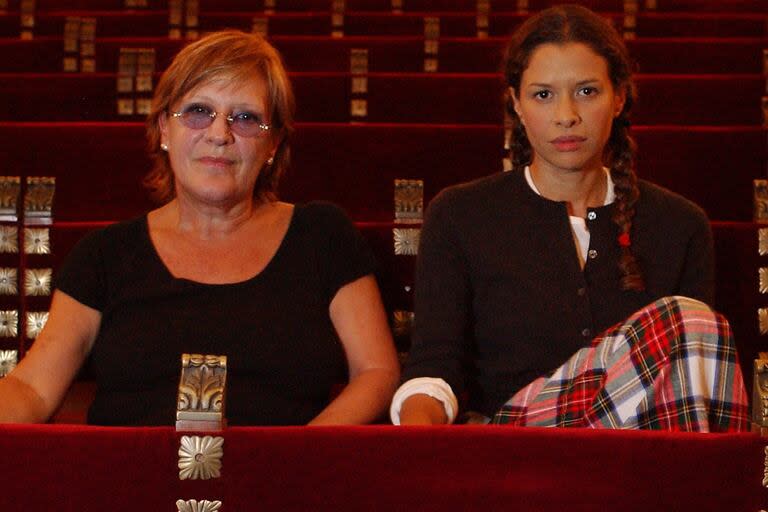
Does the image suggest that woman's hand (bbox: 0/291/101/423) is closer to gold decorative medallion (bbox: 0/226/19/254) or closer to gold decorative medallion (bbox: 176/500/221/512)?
gold decorative medallion (bbox: 0/226/19/254)

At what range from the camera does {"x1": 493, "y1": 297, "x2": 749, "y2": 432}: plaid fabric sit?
62 centimetres

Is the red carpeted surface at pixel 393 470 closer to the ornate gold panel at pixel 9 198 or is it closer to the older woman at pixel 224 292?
the older woman at pixel 224 292

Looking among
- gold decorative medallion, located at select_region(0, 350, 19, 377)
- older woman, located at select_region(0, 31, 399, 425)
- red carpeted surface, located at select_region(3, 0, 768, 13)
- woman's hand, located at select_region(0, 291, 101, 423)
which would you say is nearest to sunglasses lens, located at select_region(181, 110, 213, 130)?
older woman, located at select_region(0, 31, 399, 425)

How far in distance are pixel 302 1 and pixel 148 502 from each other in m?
1.62

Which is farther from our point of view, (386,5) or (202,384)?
(386,5)

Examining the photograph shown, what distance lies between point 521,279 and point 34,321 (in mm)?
380

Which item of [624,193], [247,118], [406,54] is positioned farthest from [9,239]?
[406,54]

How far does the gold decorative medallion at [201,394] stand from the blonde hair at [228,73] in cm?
35

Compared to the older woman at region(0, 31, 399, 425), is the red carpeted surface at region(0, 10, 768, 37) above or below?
above

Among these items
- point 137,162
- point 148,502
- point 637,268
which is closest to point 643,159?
point 637,268

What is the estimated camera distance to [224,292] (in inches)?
31.5

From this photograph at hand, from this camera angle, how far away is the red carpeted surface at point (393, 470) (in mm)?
470

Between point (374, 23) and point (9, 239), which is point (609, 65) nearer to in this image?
point (9, 239)

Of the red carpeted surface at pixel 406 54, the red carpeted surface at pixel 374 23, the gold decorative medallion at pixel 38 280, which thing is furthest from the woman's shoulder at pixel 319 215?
the red carpeted surface at pixel 374 23
